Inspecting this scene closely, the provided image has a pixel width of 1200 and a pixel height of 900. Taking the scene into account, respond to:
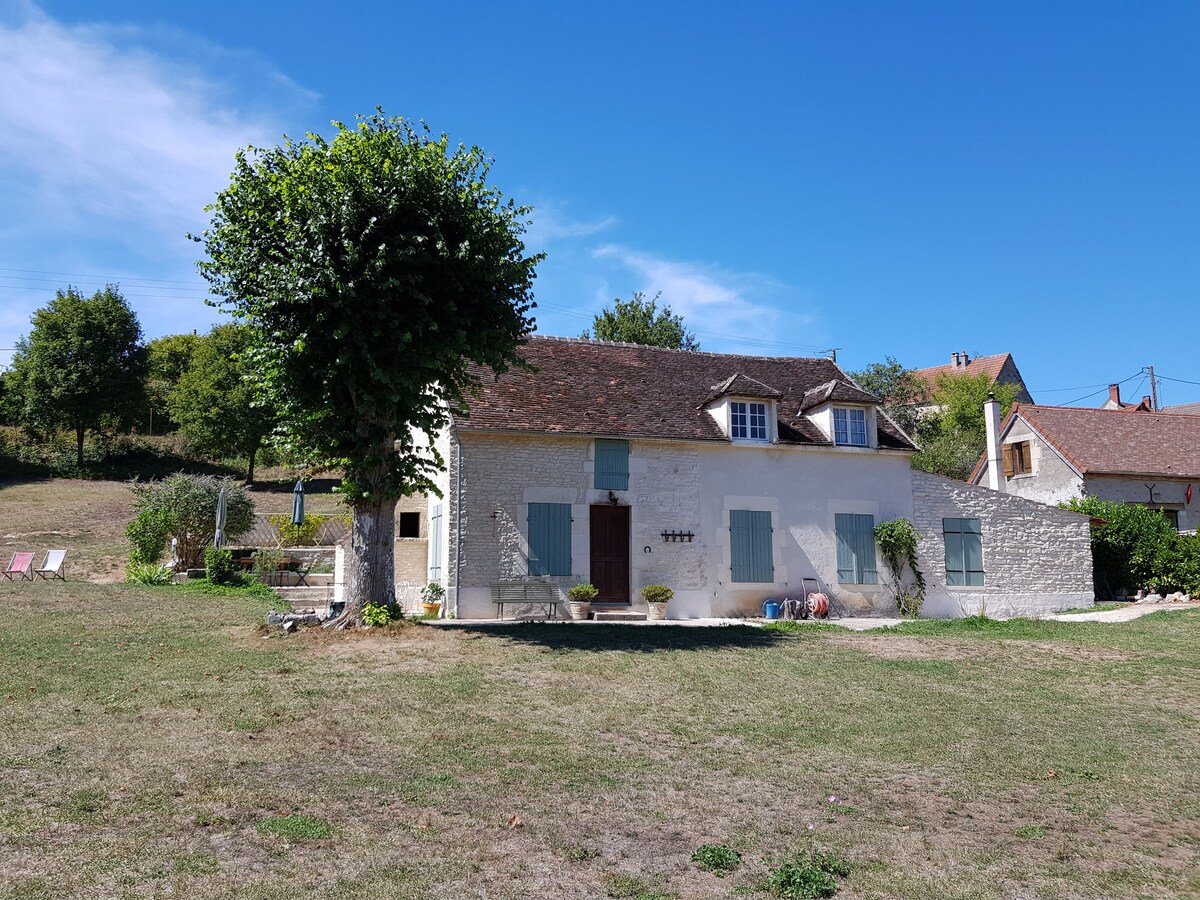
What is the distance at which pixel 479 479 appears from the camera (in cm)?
1647

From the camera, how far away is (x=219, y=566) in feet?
65.5

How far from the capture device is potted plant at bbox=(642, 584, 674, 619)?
17.0m

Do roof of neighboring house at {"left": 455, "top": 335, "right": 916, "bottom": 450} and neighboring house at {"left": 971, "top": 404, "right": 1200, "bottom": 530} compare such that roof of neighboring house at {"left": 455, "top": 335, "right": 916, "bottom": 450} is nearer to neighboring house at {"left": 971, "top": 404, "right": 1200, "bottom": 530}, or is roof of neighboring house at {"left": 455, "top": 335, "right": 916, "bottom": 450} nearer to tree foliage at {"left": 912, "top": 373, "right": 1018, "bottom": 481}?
neighboring house at {"left": 971, "top": 404, "right": 1200, "bottom": 530}

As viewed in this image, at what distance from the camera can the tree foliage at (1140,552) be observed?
20734 millimetres

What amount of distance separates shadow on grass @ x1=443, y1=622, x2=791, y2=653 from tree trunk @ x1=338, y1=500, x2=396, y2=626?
4.98ft

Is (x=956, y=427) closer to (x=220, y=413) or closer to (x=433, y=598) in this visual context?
(x=433, y=598)

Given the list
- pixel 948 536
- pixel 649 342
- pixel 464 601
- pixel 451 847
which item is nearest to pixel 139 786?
pixel 451 847

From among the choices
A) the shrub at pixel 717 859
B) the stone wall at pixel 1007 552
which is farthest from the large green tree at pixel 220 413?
the shrub at pixel 717 859

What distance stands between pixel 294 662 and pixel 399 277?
18.1ft

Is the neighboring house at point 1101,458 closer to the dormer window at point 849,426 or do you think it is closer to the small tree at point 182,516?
the dormer window at point 849,426

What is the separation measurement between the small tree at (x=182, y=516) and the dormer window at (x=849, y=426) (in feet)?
51.0

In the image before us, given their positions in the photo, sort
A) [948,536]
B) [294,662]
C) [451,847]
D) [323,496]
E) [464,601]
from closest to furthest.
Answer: [451,847], [294,662], [464,601], [948,536], [323,496]

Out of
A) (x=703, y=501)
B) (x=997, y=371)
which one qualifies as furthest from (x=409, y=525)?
(x=997, y=371)

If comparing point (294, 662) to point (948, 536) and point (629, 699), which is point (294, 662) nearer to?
point (629, 699)
